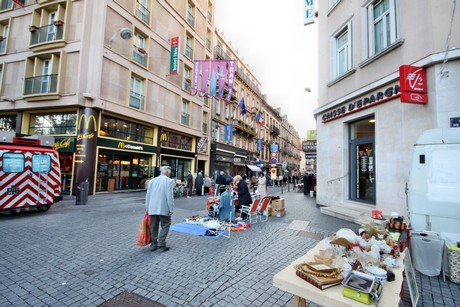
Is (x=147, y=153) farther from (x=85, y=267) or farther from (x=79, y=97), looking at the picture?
(x=85, y=267)

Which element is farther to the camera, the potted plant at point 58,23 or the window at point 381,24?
the potted plant at point 58,23

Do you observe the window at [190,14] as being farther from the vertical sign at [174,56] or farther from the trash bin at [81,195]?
the trash bin at [81,195]

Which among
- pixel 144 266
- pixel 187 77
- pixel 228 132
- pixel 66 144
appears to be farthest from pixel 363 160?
pixel 228 132

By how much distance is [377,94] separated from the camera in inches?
336

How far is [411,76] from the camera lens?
6703mm

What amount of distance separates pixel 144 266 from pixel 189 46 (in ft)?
77.2

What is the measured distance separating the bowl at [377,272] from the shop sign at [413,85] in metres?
5.87

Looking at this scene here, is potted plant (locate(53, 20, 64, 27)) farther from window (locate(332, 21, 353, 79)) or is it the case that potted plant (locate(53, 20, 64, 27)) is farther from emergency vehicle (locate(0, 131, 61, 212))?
window (locate(332, 21, 353, 79))

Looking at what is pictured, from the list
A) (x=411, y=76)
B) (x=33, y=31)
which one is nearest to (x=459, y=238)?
(x=411, y=76)

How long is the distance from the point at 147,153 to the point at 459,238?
18091 mm

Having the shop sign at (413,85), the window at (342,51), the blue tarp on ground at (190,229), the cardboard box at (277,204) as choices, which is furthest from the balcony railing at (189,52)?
the shop sign at (413,85)

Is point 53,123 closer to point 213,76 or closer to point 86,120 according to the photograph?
point 86,120

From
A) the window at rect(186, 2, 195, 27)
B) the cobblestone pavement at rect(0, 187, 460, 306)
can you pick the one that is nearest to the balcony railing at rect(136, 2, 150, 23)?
the window at rect(186, 2, 195, 27)

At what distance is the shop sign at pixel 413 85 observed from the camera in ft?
21.5
